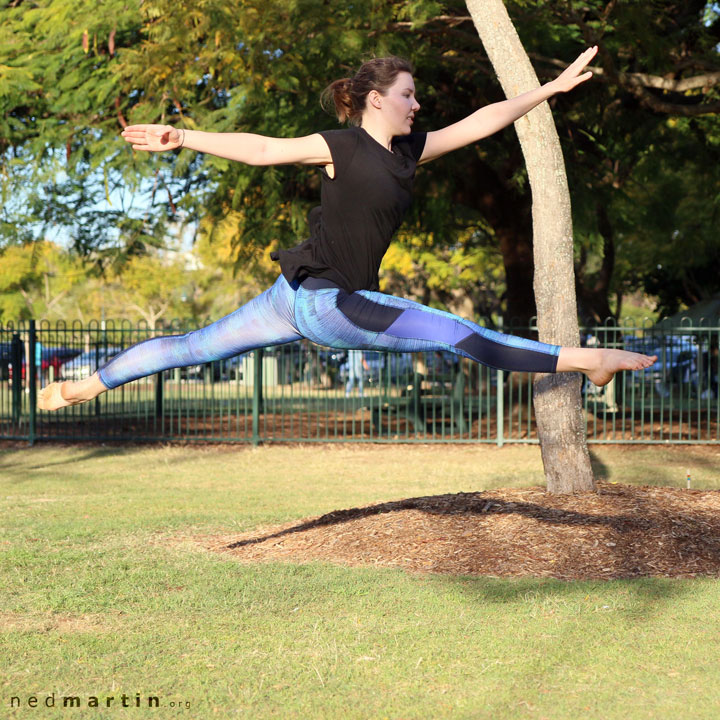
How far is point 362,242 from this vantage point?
434cm

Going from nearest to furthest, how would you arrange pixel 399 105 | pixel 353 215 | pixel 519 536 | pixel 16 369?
pixel 353 215 → pixel 399 105 → pixel 519 536 → pixel 16 369

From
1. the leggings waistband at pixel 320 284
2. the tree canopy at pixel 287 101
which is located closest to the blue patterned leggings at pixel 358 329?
the leggings waistband at pixel 320 284

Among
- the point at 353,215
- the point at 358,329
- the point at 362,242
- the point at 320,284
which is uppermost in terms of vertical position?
the point at 353,215

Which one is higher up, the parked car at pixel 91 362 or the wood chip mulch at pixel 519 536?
the parked car at pixel 91 362

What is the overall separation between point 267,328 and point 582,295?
2119cm

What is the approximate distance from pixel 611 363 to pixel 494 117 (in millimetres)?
1313

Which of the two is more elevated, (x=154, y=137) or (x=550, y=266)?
(x=154, y=137)

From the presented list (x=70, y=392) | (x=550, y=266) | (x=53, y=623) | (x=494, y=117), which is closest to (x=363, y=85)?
(x=494, y=117)

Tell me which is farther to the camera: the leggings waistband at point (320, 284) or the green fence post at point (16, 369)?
the green fence post at point (16, 369)

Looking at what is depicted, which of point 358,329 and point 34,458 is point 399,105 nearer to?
point 358,329

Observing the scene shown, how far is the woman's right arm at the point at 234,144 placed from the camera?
4.11 meters

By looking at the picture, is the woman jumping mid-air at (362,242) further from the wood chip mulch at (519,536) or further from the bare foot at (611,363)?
the wood chip mulch at (519,536)

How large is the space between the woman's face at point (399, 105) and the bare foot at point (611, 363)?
1391 millimetres

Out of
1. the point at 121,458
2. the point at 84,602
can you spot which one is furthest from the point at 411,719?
the point at 121,458
